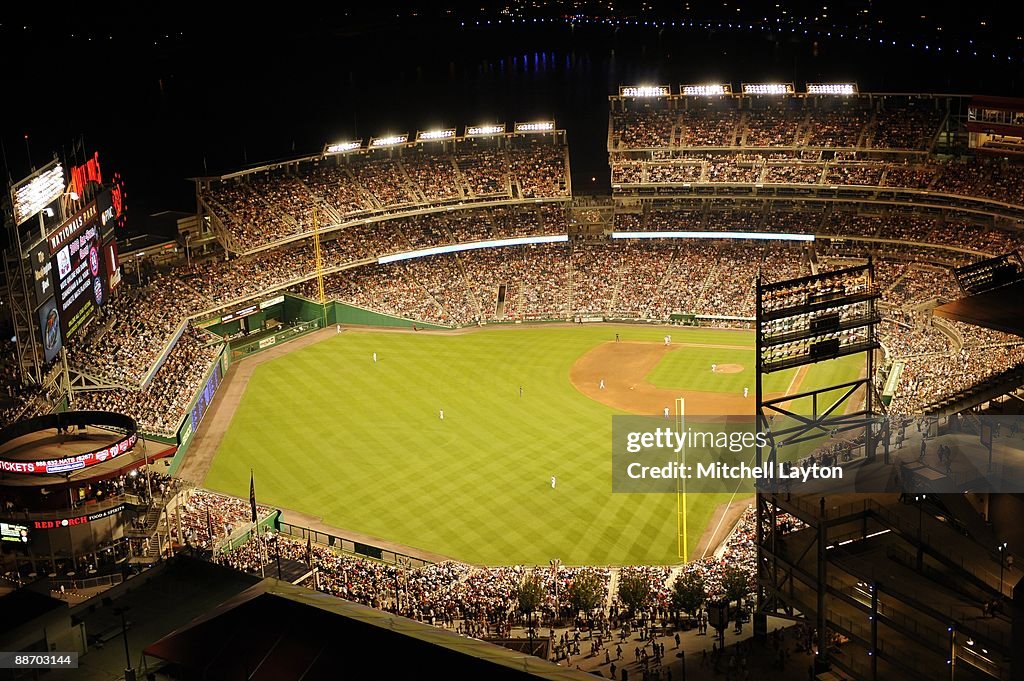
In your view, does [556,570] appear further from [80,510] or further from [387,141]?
[387,141]

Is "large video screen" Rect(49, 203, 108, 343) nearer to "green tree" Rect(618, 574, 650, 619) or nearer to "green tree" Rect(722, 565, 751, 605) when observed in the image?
"green tree" Rect(618, 574, 650, 619)

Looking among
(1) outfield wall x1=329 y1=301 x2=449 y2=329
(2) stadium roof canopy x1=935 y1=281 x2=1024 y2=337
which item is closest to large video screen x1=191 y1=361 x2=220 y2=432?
(1) outfield wall x1=329 y1=301 x2=449 y2=329

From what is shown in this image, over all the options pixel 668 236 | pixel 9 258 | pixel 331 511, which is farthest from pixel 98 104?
pixel 331 511

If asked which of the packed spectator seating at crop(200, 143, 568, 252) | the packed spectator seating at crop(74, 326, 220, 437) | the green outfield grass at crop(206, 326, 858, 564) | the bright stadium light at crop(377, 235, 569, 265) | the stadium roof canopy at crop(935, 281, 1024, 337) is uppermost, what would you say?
the stadium roof canopy at crop(935, 281, 1024, 337)

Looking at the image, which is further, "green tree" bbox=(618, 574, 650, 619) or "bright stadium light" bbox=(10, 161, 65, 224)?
"bright stadium light" bbox=(10, 161, 65, 224)

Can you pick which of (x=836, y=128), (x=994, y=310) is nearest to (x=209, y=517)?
(x=994, y=310)
